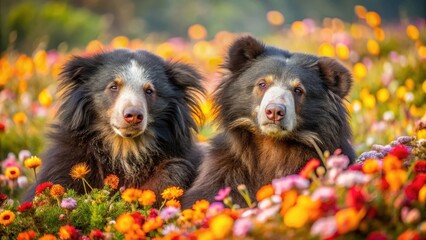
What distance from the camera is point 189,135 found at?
6316mm

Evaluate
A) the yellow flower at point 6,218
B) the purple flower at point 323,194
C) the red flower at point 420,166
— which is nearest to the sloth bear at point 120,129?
the yellow flower at point 6,218

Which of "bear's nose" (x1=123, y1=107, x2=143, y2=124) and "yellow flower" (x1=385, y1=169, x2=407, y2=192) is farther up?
"bear's nose" (x1=123, y1=107, x2=143, y2=124)

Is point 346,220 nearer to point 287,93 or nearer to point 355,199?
point 355,199

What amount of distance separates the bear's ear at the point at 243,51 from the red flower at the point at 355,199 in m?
2.58

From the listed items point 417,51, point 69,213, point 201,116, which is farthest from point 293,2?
point 69,213

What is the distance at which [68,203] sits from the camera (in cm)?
457

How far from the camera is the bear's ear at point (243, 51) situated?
565cm

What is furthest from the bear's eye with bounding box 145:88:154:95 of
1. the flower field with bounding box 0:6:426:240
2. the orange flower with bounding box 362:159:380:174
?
the orange flower with bounding box 362:159:380:174

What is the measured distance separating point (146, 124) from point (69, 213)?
1.41 m

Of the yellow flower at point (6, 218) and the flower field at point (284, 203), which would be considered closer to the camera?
the flower field at point (284, 203)

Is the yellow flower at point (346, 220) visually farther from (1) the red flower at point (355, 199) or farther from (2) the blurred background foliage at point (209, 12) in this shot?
(2) the blurred background foliage at point (209, 12)

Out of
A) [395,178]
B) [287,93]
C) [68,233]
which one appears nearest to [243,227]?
[395,178]

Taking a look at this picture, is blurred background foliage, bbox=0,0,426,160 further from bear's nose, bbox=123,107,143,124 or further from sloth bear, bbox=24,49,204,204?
bear's nose, bbox=123,107,143,124

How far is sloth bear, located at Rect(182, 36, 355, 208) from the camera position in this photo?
5352mm
